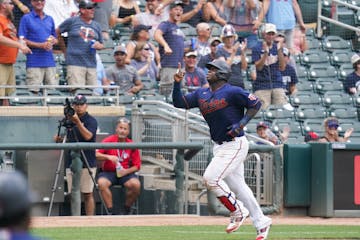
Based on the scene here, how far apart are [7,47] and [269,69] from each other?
14.7 feet

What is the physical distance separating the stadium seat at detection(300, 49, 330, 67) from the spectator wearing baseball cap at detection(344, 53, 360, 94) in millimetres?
710

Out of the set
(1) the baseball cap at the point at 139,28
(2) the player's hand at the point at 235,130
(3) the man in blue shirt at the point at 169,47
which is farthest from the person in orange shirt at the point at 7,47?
(2) the player's hand at the point at 235,130

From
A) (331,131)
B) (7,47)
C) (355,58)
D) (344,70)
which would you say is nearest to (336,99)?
(355,58)

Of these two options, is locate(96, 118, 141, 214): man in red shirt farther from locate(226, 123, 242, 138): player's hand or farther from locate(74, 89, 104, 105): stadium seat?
locate(226, 123, 242, 138): player's hand

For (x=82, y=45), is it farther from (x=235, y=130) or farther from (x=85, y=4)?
(x=235, y=130)

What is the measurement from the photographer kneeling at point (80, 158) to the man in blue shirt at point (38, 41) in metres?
1.23

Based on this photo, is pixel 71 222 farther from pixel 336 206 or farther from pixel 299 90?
pixel 299 90

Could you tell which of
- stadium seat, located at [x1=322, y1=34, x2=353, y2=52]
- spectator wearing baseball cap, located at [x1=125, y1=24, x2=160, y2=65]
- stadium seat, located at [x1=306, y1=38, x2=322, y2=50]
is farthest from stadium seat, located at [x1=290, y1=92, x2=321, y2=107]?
spectator wearing baseball cap, located at [x1=125, y1=24, x2=160, y2=65]

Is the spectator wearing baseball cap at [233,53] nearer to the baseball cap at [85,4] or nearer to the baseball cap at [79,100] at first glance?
the baseball cap at [85,4]

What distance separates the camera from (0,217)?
8.21 feet

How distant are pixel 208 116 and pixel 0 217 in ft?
22.4

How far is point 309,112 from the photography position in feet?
51.9

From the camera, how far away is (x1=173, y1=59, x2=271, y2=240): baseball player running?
9070 millimetres

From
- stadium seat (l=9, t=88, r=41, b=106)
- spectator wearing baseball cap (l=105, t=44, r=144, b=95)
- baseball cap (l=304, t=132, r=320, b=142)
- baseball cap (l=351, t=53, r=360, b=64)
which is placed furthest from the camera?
baseball cap (l=351, t=53, r=360, b=64)
